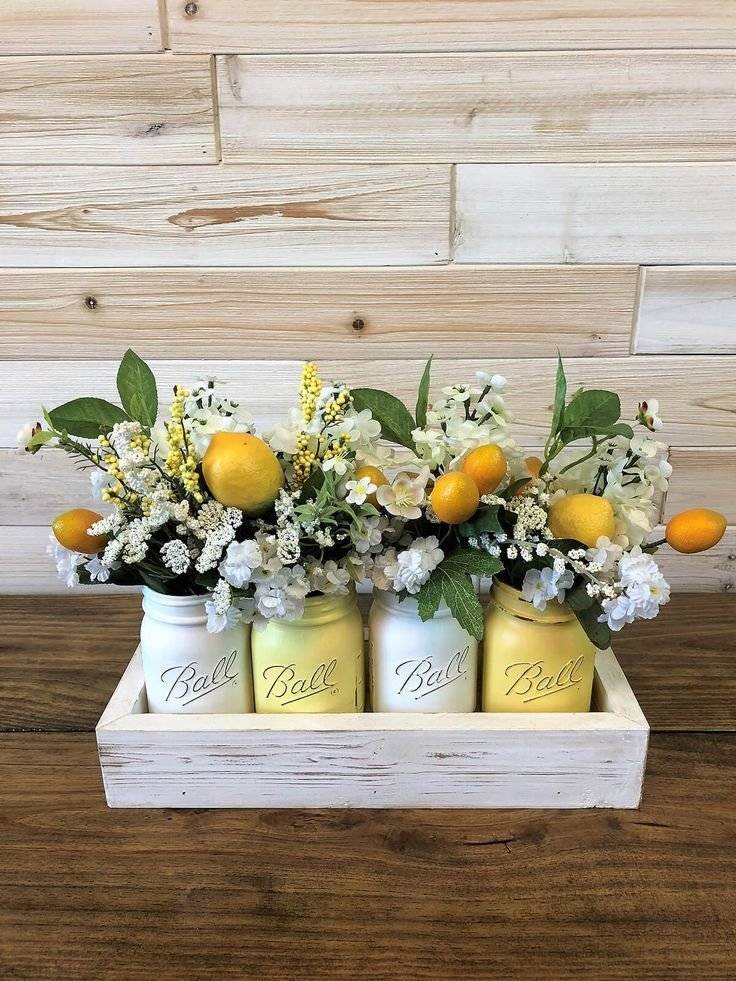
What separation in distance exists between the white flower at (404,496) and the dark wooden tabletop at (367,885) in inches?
10.8

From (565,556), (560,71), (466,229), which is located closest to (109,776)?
(565,556)

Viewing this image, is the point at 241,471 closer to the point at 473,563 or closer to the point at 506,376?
the point at 473,563

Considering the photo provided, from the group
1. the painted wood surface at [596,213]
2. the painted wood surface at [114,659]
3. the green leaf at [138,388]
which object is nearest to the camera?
the green leaf at [138,388]

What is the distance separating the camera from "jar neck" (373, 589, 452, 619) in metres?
0.68

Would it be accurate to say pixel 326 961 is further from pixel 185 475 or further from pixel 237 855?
pixel 185 475

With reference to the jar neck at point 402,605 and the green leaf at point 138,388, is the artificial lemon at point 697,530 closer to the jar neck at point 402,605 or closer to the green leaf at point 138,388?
the jar neck at point 402,605

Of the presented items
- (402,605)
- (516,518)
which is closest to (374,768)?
(402,605)

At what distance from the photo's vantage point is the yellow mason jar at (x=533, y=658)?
2.27ft

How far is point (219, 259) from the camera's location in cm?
102

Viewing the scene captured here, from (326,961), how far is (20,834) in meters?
0.30

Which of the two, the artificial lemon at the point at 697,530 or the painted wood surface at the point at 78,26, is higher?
the painted wood surface at the point at 78,26

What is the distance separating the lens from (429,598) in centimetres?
65

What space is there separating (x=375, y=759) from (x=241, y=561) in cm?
22

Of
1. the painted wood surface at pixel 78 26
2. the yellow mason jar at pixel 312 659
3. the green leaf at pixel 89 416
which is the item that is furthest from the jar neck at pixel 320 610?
the painted wood surface at pixel 78 26
